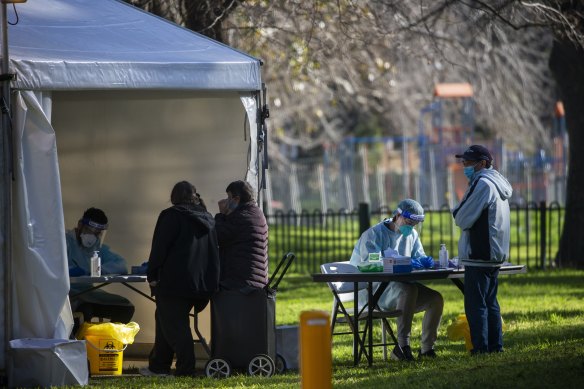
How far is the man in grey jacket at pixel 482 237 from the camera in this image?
9.76 metres

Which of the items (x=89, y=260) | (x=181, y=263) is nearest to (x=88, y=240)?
(x=89, y=260)

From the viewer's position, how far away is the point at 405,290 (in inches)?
409

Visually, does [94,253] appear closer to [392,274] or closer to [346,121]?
[392,274]

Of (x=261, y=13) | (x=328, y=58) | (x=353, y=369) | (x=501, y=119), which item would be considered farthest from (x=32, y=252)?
(x=501, y=119)

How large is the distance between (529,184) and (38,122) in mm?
19426

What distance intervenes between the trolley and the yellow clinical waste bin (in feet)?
2.73

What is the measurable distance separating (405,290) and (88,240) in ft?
9.76

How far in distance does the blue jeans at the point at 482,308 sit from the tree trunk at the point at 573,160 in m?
9.63

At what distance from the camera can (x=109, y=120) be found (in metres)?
12.2

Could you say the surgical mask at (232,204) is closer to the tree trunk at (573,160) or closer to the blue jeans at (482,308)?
the blue jeans at (482,308)

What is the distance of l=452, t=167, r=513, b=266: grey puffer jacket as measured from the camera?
32.0 feet

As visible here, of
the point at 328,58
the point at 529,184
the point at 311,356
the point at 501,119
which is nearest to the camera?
the point at 311,356

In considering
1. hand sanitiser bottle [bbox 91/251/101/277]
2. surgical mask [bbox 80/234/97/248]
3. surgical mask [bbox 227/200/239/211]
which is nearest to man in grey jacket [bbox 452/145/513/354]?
surgical mask [bbox 227/200/239/211]

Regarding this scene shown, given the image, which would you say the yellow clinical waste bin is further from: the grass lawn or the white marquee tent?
the white marquee tent
